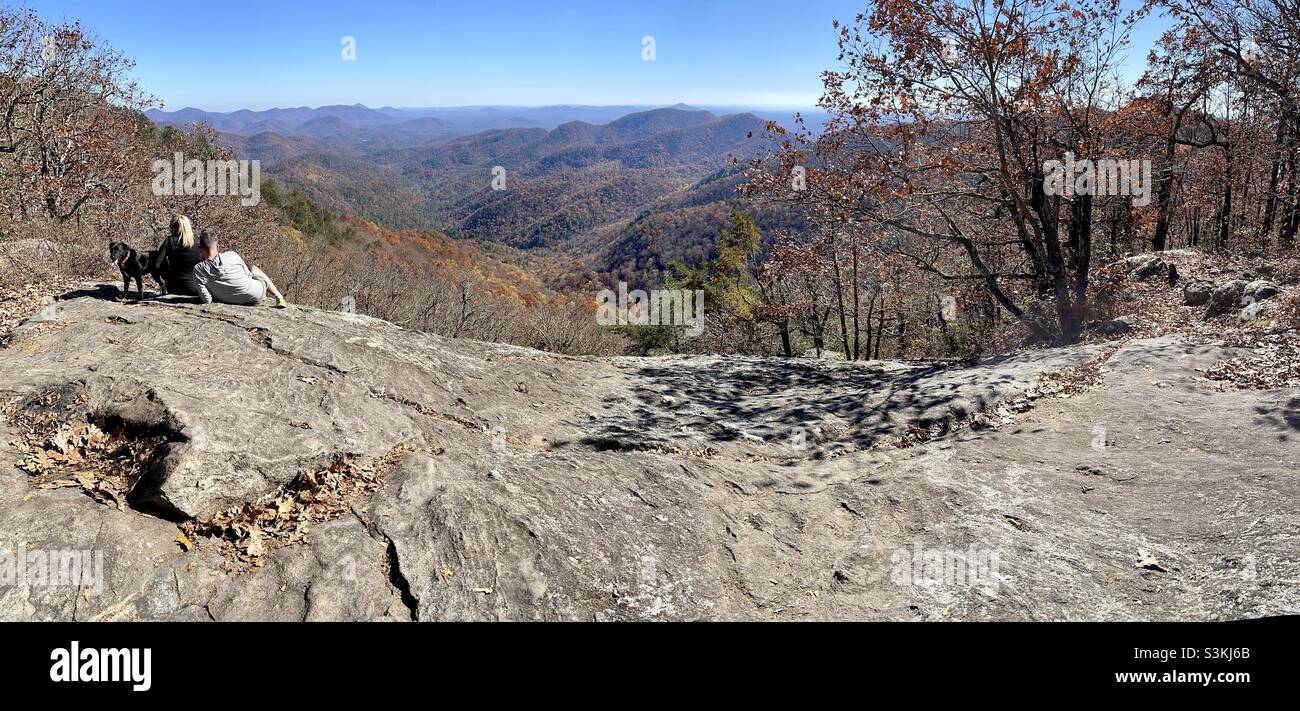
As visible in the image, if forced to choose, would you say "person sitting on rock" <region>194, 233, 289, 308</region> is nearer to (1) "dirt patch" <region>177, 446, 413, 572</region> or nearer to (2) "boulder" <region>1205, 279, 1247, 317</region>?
(1) "dirt patch" <region>177, 446, 413, 572</region>

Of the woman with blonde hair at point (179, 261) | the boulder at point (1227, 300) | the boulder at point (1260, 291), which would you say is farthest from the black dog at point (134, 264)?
the boulder at point (1260, 291)

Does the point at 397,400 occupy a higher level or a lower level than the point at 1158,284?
lower

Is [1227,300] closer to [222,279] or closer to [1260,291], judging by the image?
[1260,291]

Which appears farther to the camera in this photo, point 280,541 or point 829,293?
point 829,293

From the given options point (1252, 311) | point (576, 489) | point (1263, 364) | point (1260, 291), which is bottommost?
point (576, 489)

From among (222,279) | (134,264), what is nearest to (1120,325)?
(222,279)
